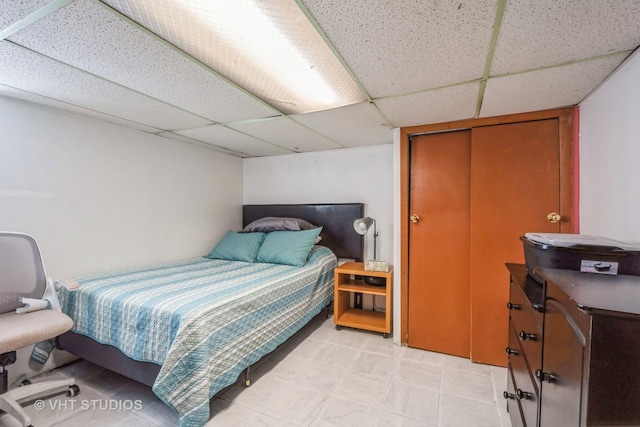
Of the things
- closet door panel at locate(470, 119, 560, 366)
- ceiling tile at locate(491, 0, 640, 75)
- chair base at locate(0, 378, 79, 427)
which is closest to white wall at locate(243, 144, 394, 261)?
closet door panel at locate(470, 119, 560, 366)

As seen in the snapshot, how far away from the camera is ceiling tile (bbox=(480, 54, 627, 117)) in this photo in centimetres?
142

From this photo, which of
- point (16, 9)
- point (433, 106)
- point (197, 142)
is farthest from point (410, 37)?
point (197, 142)

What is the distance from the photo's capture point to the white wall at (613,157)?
131cm

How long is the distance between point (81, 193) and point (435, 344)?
3262mm

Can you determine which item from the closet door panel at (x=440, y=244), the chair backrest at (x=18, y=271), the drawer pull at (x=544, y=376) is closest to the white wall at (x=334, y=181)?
the closet door panel at (x=440, y=244)

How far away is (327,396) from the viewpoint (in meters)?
1.82

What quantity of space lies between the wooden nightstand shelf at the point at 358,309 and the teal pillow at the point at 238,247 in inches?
38.4

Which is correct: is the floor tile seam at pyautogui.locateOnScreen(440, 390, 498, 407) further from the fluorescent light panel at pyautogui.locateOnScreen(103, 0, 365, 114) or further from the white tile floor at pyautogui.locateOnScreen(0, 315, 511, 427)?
the fluorescent light panel at pyautogui.locateOnScreen(103, 0, 365, 114)

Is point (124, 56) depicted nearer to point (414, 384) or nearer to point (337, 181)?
point (337, 181)

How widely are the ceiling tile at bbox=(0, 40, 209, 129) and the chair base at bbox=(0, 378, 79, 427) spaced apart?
181 centimetres

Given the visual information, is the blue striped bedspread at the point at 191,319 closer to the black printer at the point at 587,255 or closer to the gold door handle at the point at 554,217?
the black printer at the point at 587,255

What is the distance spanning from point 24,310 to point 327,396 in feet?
6.50

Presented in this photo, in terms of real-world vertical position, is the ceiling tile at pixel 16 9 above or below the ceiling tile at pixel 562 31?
below

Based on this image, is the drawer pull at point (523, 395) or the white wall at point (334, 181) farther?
the white wall at point (334, 181)
